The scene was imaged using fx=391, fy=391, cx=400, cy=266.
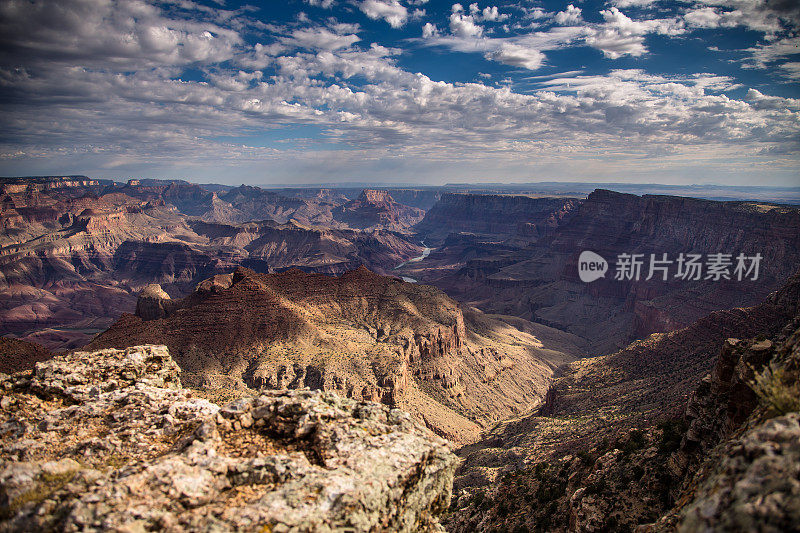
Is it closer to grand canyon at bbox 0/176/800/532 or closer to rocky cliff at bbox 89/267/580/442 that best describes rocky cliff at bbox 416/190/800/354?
grand canyon at bbox 0/176/800/532

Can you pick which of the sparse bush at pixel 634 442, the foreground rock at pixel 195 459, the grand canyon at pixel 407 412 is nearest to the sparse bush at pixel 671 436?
the grand canyon at pixel 407 412

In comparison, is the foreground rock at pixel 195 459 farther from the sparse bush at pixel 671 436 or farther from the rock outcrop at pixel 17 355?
the rock outcrop at pixel 17 355

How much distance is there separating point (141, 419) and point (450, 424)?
59365 mm

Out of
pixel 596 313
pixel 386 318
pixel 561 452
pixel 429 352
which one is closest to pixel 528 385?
pixel 429 352

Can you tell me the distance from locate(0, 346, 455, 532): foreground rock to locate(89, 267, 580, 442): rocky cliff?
4194 cm

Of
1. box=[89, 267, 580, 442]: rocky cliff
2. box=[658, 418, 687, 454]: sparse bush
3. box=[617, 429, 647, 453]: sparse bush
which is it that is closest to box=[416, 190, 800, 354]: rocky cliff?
box=[89, 267, 580, 442]: rocky cliff

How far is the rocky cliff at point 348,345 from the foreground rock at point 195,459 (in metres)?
41.9

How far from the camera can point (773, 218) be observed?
112688 mm

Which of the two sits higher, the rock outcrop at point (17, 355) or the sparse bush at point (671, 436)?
the sparse bush at point (671, 436)

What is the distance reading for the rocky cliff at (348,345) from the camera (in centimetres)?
5994

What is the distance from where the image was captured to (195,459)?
10117 mm

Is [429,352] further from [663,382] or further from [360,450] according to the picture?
[360,450]

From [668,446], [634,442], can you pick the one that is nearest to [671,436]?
[668,446]

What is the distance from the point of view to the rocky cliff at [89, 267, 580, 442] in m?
59.9
